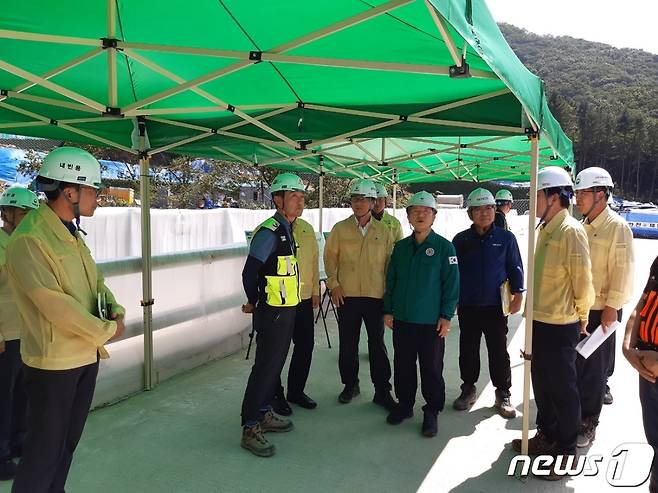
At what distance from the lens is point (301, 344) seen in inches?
161

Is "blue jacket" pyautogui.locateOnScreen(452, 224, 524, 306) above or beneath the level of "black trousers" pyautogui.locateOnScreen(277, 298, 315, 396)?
above

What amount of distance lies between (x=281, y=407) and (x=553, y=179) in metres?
2.63

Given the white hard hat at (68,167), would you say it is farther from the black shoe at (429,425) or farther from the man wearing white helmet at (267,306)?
the black shoe at (429,425)

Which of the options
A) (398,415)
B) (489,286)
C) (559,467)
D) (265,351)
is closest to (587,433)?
(559,467)

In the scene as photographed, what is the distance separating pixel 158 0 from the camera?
103 inches

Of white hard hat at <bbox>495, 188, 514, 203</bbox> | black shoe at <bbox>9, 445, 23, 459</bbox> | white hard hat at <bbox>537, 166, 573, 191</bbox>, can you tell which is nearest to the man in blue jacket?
white hard hat at <bbox>537, 166, 573, 191</bbox>

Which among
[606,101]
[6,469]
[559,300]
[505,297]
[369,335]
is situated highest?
[606,101]

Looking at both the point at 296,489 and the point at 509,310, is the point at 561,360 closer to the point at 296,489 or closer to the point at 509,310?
the point at 509,310

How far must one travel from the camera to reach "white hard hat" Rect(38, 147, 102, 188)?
2.13 metres

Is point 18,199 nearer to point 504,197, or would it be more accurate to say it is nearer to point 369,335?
point 369,335

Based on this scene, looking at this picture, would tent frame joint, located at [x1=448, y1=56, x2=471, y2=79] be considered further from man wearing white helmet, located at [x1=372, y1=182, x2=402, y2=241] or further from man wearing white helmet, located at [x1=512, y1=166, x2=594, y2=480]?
man wearing white helmet, located at [x1=372, y1=182, x2=402, y2=241]

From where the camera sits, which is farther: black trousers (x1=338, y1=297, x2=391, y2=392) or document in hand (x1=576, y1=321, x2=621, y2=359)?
black trousers (x1=338, y1=297, x2=391, y2=392)

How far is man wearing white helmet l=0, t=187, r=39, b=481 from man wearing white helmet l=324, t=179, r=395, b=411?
2.33 meters

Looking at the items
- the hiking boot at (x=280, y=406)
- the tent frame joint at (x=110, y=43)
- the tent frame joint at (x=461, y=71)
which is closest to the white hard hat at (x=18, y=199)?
the tent frame joint at (x=110, y=43)
